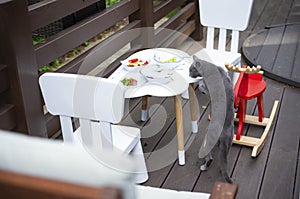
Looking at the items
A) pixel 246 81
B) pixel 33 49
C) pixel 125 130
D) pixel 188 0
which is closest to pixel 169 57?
pixel 246 81

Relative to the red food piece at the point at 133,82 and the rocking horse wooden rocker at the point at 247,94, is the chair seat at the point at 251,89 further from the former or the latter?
the red food piece at the point at 133,82

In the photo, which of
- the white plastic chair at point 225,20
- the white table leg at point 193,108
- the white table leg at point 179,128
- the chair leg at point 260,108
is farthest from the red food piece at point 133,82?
the chair leg at point 260,108

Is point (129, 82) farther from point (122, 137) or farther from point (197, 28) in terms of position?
point (197, 28)

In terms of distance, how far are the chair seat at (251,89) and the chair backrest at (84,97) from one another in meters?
1.01

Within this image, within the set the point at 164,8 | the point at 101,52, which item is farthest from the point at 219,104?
the point at 164,8

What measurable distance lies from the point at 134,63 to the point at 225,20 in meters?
0.83

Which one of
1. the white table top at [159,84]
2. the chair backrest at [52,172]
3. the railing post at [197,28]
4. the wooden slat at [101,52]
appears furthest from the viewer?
the railing post at [197,28]

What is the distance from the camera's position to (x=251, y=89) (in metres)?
2.36

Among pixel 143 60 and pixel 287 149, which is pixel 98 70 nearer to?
pixel 143 60

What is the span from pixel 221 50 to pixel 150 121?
2.24 feet

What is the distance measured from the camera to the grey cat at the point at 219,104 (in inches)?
78.4

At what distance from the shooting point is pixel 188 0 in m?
4.12

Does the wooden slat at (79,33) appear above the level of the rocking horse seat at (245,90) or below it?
above

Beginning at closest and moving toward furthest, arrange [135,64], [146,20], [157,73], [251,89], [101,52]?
[157,73] → [135,64] → [251,89] → [101,52] → [146,20]
